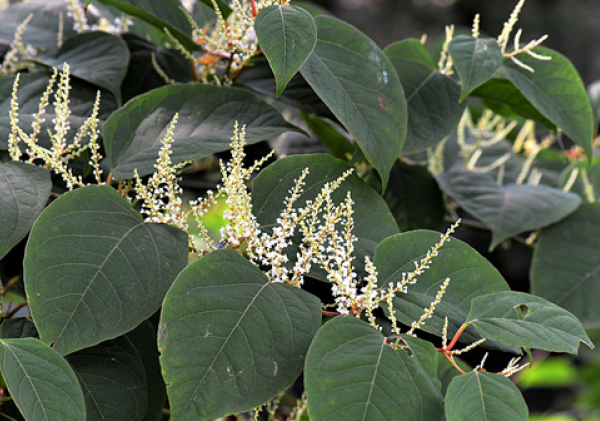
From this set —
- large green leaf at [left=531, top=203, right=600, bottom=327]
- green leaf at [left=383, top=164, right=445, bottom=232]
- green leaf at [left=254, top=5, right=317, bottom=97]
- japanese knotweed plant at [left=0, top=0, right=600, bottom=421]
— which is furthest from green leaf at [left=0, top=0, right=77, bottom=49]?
large green leaf at [left=531, top=203, right=600, bottom=327]

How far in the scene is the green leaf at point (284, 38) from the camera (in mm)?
400

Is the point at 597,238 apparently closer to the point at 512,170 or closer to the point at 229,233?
the point at 512,170

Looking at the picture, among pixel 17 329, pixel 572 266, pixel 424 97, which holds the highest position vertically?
pixel 424 97

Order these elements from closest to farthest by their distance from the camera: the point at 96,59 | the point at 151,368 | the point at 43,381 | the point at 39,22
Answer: the point at 43,381, the point at 151,368, the point at 96,59, the point at 39,22

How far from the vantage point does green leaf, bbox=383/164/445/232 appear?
624 mm

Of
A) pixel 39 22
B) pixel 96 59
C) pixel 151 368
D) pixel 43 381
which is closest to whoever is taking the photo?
pixel 43 381

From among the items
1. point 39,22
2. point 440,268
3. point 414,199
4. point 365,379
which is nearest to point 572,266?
point 414,199

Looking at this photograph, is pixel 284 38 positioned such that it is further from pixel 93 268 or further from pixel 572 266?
pixel 572 266

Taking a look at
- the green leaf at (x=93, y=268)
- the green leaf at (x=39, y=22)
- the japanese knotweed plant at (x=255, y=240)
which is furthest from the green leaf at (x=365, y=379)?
the green leaf at (x=39, y=22)

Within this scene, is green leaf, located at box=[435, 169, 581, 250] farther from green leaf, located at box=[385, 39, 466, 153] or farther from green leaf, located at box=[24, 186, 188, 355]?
green leaf, located at box=[24, 186, 188, 355]

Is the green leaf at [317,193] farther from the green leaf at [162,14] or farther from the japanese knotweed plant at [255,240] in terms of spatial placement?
the green leaf at [162,14]

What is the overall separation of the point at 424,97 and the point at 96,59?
368 millimetres

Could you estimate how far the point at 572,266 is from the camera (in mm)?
645

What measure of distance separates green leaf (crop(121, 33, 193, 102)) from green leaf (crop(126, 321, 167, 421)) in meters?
0.29
